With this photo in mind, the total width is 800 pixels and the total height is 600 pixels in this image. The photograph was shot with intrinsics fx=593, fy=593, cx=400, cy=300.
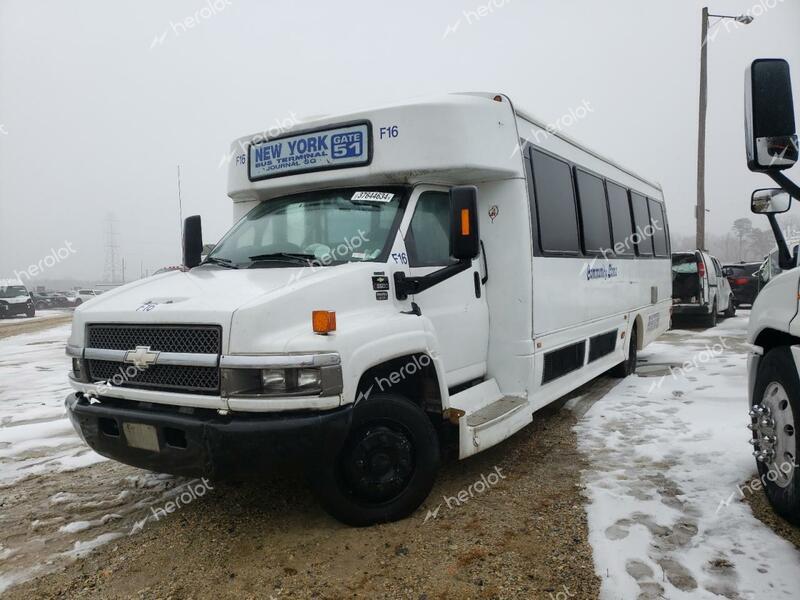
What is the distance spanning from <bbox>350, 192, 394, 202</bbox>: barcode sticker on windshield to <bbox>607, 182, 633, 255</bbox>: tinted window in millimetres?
4275

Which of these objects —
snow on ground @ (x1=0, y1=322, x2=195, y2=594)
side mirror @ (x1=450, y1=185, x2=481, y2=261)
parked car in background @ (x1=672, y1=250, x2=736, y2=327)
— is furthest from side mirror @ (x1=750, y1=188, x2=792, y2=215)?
parked car in background @ (x1=672, y1=250, x2=736, y2=327)

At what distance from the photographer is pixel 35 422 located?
21.5ft

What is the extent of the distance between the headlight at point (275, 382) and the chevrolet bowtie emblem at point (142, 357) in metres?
0.56

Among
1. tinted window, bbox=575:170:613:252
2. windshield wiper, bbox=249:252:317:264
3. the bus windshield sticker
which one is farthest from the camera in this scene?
tinted window, bbox=575:170:613:252

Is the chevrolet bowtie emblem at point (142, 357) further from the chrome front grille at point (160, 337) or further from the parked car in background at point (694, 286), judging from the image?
the parked car in background at point (694, 286)

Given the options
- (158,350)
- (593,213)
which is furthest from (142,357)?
(593,213)

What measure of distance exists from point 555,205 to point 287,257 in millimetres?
3000

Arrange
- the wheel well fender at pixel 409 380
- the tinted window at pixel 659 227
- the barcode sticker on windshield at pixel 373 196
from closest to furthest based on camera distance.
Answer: the wheel well fender at pixel 409 380, the barcode sticker on windshield at pixel 373 196, the tinted window at pixel 659 227

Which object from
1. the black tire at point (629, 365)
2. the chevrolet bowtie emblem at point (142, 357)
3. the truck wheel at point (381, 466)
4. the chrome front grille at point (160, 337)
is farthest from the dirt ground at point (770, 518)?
the black tire at point (629, 365)

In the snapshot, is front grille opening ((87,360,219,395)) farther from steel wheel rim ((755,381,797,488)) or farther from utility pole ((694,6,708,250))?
utility pole ((694,6,708,250))

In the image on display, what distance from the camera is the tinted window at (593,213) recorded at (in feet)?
22.0

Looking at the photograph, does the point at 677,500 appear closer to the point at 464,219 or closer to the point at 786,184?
the point at 786,184

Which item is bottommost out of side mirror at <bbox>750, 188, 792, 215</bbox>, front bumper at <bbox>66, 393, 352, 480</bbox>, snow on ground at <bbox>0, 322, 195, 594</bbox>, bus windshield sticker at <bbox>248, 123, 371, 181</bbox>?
snow on ground at <bbox>0, 322, 195, 594</bbox>

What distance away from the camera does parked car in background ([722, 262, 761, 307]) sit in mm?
19016
